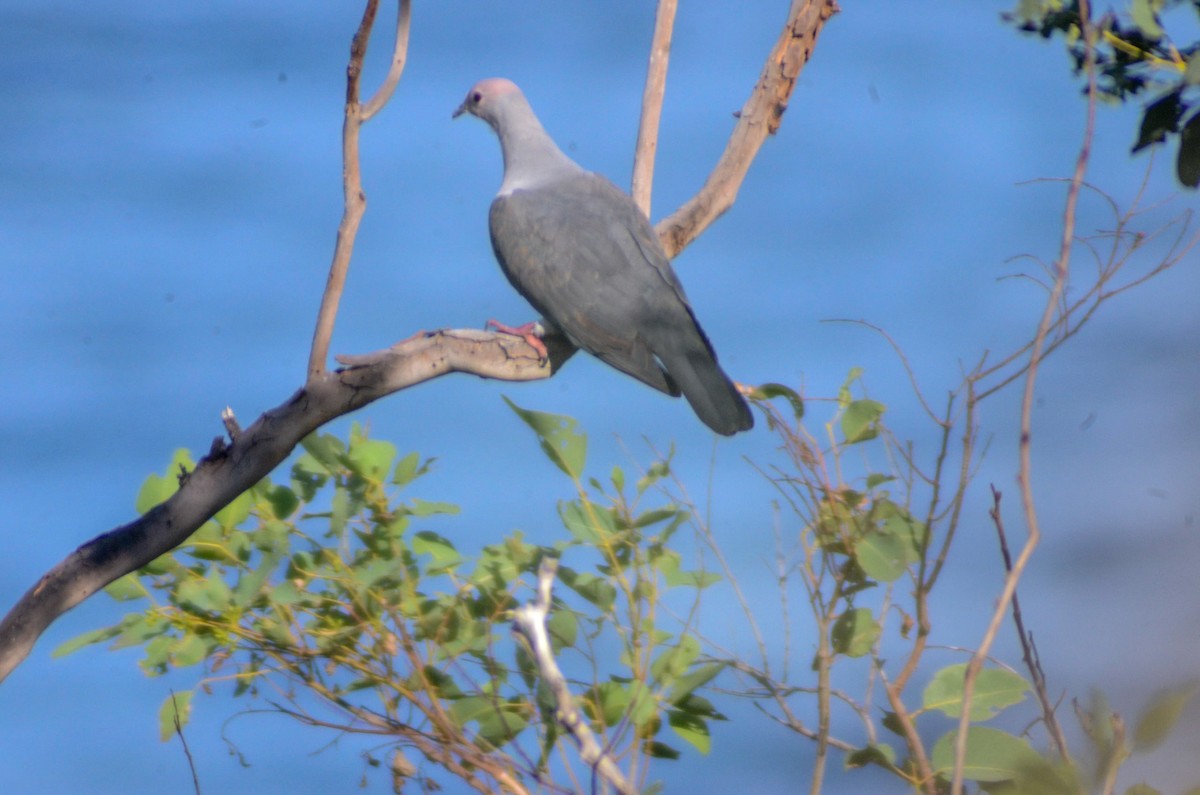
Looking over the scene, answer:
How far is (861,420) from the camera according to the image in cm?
124

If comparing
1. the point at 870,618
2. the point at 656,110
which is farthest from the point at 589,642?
the point at 656,110

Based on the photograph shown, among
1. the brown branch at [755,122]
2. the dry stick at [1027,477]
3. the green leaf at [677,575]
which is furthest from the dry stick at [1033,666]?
the brown branch at [755,122]

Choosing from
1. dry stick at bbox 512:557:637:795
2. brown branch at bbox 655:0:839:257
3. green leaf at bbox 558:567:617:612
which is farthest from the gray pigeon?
dry stick at bbox 512:557:637:795

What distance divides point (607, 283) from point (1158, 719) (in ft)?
5.42

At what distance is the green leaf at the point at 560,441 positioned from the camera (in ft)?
4.38

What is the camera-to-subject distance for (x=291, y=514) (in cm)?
150

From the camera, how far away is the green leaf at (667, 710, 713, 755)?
1.32 metres

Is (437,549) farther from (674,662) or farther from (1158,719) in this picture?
(1158,719)

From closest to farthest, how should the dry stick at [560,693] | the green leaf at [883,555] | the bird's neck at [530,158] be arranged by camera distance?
the dry stick at [560,693] < the green leaf at [883,555] < the bird's neck at [530,158]

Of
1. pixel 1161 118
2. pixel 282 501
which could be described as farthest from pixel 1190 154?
pixel 282 501

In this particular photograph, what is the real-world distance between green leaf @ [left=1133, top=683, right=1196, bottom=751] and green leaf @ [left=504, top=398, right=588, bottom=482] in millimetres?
884

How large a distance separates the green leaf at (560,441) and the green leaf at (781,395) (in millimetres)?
222

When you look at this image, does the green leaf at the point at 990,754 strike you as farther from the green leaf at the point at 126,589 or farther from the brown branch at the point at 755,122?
the brown branch at the point at 755,122

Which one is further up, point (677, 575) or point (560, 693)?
point (677, 575)
